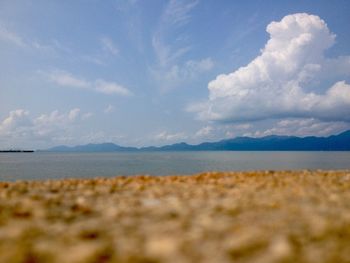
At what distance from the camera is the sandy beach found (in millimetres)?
2809

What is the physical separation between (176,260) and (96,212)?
84.3 inches

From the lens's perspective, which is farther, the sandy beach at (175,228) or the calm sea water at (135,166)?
the calm sea water at (135,166)

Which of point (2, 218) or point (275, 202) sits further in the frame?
point (275, 202)

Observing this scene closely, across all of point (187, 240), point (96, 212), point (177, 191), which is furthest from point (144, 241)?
point (177, 191)

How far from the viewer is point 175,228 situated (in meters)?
3.54

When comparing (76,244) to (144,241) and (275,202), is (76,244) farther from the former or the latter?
(275,202)

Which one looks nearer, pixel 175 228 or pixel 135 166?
pixel 175 228

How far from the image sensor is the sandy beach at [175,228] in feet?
9.21

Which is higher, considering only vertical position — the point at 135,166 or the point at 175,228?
the point at 175,228

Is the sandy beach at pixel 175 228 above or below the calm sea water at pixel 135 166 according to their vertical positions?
above

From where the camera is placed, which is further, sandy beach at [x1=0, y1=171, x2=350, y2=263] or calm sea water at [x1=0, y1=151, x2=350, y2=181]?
calm sea water at [x1=0, y1=151, x2=350, y2=181]

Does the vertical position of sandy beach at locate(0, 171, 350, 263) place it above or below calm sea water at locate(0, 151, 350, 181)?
above

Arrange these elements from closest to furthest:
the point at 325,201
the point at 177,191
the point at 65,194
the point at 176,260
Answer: the point at 176,260, the point at 325,201, the point at 65,194, the point at 177,191

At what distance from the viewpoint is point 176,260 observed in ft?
8.72
